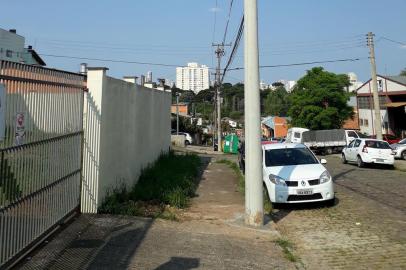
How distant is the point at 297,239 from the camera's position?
7.80 meters

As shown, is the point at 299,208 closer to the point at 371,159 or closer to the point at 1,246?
the point at 1,246

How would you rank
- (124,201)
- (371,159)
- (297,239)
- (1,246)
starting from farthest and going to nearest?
1. (371,159)
2. (124,201)
3. (297,239)
4. (1,246)

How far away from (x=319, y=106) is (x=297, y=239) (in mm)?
44002

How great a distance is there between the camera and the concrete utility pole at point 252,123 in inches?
331

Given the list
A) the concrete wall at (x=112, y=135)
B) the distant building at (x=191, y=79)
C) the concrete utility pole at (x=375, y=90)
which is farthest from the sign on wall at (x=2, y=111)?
the distant building at (x=191, y=79)

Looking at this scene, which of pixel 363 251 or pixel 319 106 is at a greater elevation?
pixel 319 106

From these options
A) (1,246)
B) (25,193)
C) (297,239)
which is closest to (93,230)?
(25,193)

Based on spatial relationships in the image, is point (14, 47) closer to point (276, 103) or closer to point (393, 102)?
point (393, 102)

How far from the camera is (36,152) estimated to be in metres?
5.89

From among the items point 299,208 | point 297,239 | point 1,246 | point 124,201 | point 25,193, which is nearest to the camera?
point 1,246

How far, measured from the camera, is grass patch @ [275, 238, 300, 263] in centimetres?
652

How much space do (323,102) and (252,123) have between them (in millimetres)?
43481

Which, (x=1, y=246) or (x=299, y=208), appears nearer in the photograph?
(x=1, y=246)

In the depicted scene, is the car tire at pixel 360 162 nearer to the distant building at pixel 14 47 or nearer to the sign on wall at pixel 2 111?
the sign on wall at pixel 2 111
